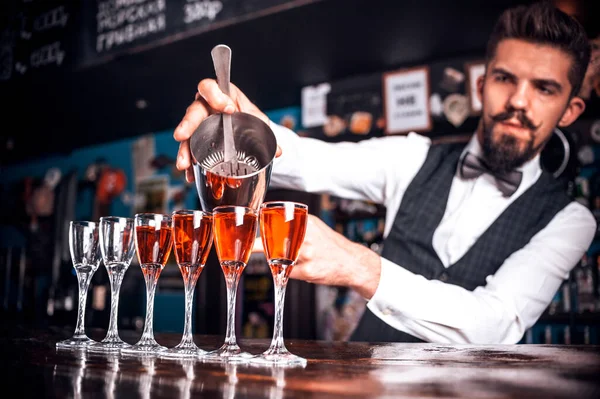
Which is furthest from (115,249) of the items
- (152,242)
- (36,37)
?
(36,37)

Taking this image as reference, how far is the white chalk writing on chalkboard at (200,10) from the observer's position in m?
2.80

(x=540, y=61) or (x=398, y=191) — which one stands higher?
(x=540, y=61)

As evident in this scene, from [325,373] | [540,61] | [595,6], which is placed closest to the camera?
[325,373]

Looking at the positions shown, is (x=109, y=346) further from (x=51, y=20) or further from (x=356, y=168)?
(x=51, y=20)

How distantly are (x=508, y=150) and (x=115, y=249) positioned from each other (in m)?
1.32

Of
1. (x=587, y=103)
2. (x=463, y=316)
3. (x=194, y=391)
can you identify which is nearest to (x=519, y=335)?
(x=463, y=316)

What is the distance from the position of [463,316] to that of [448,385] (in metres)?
0.86

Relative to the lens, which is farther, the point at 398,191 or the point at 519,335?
the point at 398,191

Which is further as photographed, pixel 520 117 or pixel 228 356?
pixel 520 117

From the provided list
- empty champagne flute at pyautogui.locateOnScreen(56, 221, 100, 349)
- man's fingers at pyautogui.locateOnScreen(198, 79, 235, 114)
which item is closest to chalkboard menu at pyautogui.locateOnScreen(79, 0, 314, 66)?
man's fingers at pyautogui.locateOnScreen(198, 79, 235, 114)

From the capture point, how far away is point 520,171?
6.24ft

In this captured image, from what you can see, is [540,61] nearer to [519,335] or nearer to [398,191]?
[398,191]

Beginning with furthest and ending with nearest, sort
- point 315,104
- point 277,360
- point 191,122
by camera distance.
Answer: point 315,104
point 191,122
point 277,360

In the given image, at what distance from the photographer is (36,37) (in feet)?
11.4
